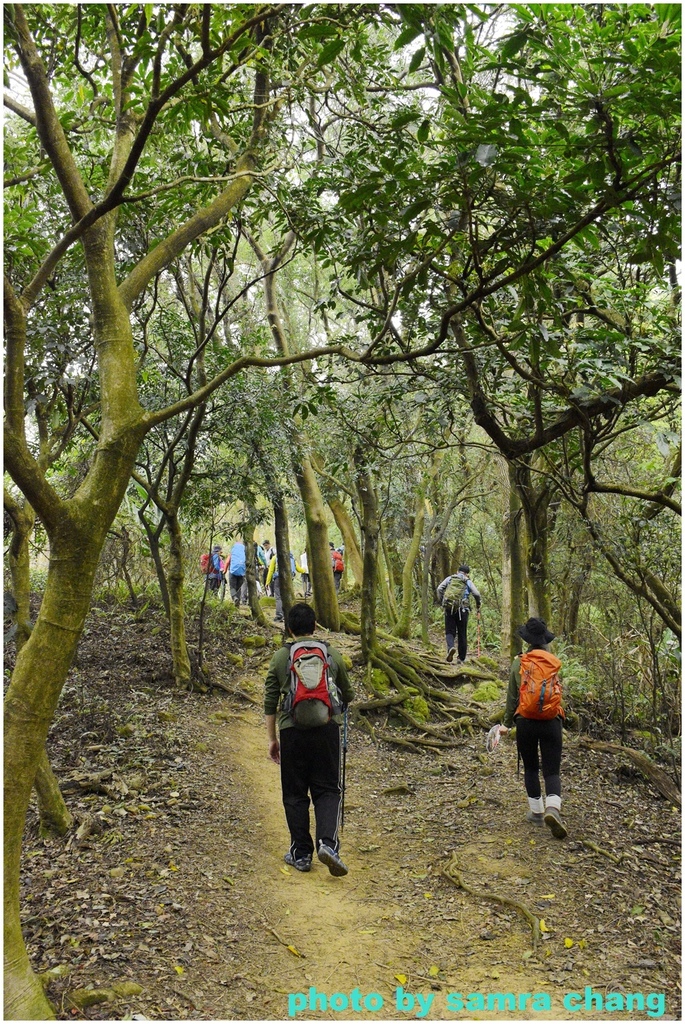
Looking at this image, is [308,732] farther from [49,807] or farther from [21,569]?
[21,569]

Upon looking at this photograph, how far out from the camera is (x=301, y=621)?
545 centimetres

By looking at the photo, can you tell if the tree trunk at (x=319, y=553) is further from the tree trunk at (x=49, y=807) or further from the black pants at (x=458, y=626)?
the tree trunk at (x=49, y=807)

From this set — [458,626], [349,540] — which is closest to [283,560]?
[458,626]

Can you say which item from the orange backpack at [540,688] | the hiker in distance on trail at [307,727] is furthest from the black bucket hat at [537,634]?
the hiker in distance on trail at [307,727]

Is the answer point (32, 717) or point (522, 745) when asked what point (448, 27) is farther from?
point (522, 745)

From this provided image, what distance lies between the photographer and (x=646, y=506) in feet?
25.8

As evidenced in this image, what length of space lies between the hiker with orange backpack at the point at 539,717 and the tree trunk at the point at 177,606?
5241 millimetres

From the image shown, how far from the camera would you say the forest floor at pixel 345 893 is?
4098mm

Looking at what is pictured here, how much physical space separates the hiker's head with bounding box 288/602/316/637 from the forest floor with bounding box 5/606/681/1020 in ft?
6.36

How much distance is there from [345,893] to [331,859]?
2.42 ft

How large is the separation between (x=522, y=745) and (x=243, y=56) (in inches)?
235

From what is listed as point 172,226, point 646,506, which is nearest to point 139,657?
point 172,226

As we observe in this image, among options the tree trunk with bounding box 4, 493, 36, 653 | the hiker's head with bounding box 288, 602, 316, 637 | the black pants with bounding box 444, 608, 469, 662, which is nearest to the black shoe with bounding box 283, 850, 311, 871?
the hiker's head with bounding box 288, 602, 316, 637

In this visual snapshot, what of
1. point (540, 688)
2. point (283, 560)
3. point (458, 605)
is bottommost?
point (540, 688)
